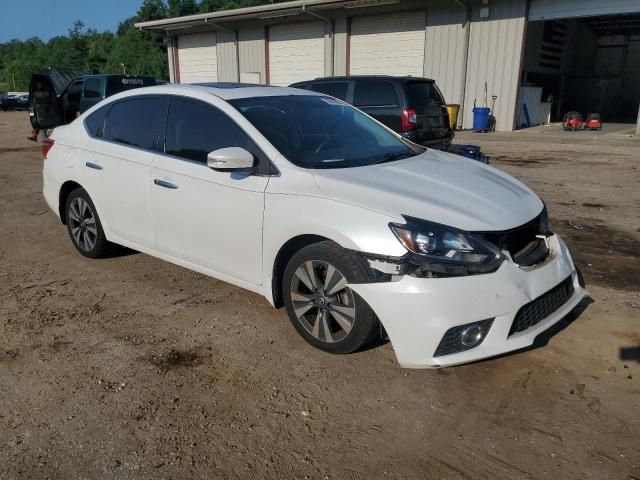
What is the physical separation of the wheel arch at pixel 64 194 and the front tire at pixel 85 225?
0.16ft

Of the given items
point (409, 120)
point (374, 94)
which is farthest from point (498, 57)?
point (409, 120)

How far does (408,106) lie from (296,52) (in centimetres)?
1572

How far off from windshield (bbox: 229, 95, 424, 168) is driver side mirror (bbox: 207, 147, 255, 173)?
0.25m

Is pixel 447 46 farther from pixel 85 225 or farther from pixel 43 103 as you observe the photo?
pixel 85 225

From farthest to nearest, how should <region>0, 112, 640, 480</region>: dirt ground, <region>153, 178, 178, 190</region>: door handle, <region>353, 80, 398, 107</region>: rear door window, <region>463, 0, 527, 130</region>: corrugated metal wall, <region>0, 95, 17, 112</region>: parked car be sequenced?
<region>0, 95, 17, 112</region>: parked car → <region>463, 0, 527, 130</region>: corrugated metal wall → <region>353, 80, 398, 107</region>: rear door window → <region>153, 178, 178, 190</region>: door handle → <region>0, 112, 640, 480</region>: dirt ground

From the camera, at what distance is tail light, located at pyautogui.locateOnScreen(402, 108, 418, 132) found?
29.2ft

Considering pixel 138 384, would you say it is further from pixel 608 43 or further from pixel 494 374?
pixel 608 43

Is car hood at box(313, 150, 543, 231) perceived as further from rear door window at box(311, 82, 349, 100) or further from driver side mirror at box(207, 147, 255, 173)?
rear door window at box(311, 82, 349, 100)

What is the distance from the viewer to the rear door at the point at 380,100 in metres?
9.09

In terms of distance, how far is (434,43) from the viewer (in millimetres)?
19406

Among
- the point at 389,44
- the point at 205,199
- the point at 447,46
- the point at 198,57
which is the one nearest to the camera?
the point at 205,199

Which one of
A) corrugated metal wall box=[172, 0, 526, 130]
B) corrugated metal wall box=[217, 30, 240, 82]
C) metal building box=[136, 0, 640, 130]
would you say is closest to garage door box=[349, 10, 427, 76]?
metal building box=[136, 0, 640, 130]

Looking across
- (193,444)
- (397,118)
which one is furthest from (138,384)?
(397,118)

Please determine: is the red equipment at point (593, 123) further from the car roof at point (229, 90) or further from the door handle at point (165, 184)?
the door handle at point (165, 184)
